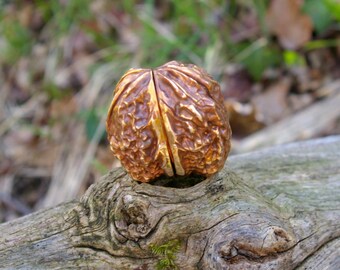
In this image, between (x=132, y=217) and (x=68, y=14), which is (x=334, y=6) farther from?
(x=132, y=217)

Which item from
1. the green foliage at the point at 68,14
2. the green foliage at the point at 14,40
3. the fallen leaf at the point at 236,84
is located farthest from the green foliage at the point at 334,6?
the green foliage at the point at 14,40

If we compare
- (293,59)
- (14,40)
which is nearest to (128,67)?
(293,59)

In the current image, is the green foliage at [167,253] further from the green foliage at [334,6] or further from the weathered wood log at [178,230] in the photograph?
the green foliage at [334,6]

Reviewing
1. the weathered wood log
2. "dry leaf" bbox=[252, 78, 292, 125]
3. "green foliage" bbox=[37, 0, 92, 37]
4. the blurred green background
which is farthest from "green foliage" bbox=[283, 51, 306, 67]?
the weathered wood log

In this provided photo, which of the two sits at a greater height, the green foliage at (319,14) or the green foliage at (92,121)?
the green foliage at (319,14)

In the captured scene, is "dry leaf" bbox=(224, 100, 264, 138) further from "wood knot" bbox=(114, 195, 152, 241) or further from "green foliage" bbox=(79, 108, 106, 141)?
"wood knot" bbox=(114, 195, 152, 241)

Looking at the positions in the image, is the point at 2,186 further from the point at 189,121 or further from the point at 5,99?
the point at 189,121

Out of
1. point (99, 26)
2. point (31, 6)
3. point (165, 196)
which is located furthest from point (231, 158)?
point (31, 6)
